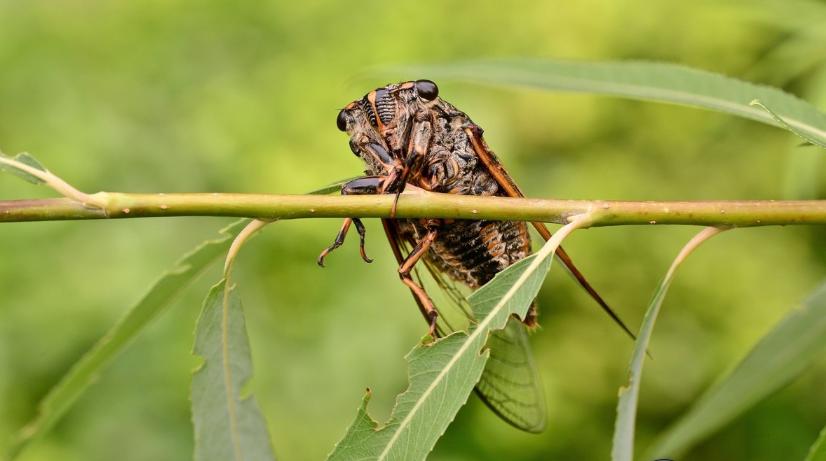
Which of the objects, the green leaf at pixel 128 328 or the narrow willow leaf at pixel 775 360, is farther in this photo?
the narrow willow leaf at pixel 775 360

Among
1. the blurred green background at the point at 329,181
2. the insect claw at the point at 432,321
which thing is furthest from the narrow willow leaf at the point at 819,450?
the blurred green background at the point at 329,181

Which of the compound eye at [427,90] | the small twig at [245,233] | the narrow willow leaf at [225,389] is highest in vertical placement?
the compound eye at [427,90]

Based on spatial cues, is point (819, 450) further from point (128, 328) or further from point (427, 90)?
point (128, 328)

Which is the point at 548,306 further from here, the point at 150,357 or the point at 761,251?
the point at 150,357

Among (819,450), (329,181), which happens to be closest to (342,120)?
(819,450)


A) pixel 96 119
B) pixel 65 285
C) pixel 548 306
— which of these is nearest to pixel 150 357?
Result: pixel 65 285

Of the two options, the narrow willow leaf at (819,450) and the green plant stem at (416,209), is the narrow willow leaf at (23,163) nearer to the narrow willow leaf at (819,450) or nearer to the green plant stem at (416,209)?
the green plant stem at (416,209)

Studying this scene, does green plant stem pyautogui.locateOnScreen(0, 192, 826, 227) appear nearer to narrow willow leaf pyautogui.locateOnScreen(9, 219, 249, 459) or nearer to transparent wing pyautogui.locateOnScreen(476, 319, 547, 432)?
narrow willow leaf pyautogui.locateOnScreen(9, 219, 249, 459)

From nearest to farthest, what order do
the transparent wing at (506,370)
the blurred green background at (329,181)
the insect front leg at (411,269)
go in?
the insect front leg at (411,269) < the transparent wing at (506,370) < the blurred green background at (329,181)
